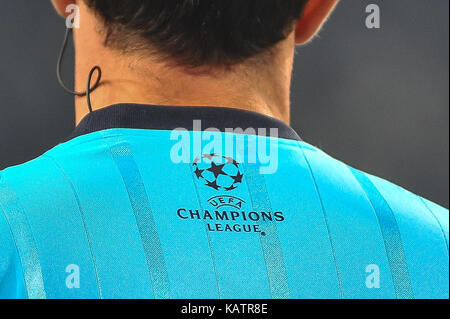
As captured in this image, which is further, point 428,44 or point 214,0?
point 428,44

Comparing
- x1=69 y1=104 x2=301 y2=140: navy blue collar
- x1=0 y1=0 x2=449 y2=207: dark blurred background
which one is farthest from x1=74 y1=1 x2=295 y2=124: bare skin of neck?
x1=0 y1=0 x2=449 y2=207: dark blurred background

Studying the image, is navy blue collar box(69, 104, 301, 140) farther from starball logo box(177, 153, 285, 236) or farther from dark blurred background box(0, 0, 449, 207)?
dark blurred background box(0, 0, 449, 207)

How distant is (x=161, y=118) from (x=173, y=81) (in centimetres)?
4

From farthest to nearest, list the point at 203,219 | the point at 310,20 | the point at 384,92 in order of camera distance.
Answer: the point at 384,92
the point at 310,20
the point at 203,219

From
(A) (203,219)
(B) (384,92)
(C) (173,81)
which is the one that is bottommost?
(A) (203,219)

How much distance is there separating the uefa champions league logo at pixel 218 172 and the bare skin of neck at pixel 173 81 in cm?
5

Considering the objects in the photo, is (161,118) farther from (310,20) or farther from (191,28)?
(310,20)

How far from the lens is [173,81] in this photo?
24.5 inches

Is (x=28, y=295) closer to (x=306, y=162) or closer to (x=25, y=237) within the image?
(x=25, y=237)

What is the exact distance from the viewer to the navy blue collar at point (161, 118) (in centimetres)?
61

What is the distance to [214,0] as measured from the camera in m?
0.65

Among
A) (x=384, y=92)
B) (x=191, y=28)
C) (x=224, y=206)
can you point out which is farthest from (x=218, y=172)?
(x=384, y=92)

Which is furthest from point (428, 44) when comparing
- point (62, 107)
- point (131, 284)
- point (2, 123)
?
point (131, 284)

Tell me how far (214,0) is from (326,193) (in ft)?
0.63
